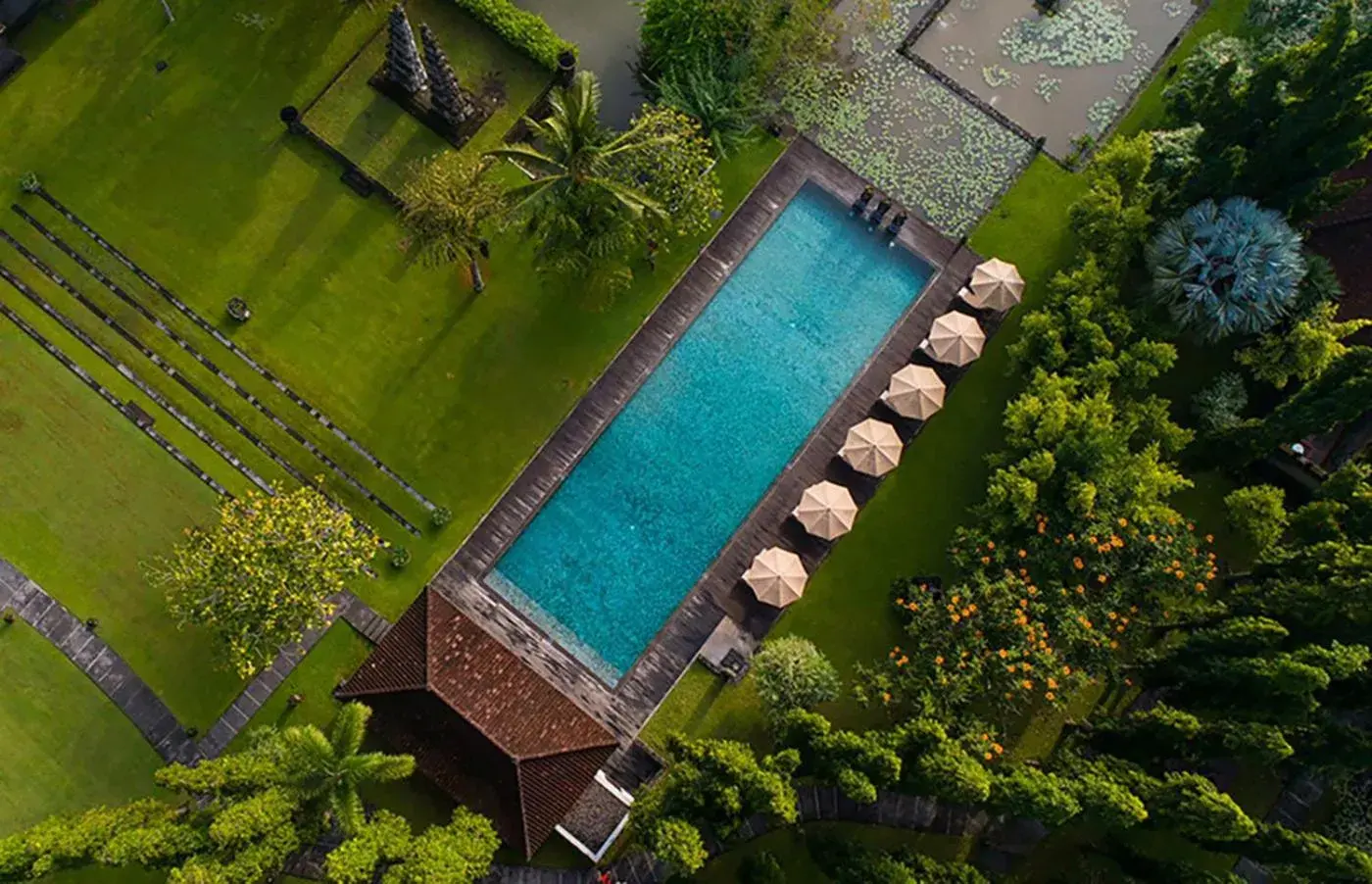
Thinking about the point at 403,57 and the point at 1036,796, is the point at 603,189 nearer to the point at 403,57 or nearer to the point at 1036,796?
the point at 403,57

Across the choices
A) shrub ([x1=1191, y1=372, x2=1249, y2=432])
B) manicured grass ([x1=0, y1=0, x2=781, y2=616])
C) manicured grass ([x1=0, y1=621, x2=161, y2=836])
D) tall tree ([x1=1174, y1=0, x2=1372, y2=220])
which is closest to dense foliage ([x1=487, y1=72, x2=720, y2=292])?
manicured grass ([x1=0, y1=0, x2=781, y2=616])

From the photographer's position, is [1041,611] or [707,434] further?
[707,434]

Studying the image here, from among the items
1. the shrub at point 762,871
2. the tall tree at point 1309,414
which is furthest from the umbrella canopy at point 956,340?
the shrub at point 762,871

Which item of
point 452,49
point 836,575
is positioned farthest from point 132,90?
point 836,575

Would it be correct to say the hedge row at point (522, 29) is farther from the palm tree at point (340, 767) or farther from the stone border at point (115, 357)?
the palm tree at point (340, 767)

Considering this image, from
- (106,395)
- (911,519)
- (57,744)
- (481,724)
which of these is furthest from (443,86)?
(57,744)
